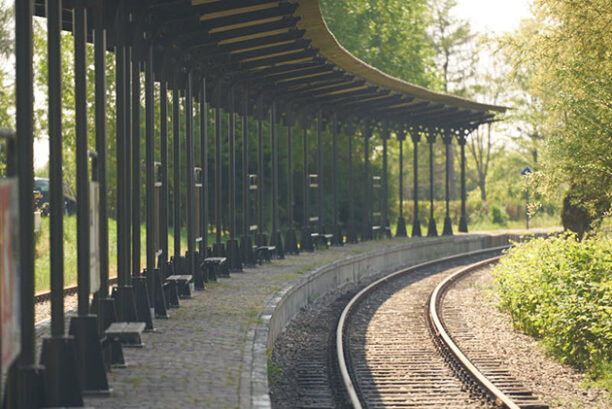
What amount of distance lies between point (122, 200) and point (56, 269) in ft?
10.5

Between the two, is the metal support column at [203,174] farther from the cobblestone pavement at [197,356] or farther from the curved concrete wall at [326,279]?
the curved concrete wall at [326,279]

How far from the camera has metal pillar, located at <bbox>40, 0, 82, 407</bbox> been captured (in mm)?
7543

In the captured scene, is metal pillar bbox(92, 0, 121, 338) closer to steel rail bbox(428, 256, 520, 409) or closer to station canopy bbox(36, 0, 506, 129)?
station canopy bbox(36, 0, 506, 129)

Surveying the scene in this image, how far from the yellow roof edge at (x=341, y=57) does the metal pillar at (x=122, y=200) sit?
12.9 feet

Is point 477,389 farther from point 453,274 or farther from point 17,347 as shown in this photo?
point 453,274

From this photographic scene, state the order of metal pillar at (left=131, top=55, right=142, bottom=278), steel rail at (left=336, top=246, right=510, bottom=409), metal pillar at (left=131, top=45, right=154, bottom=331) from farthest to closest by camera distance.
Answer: metal pillar at (left=131, top=55, right=142, bottom=278) → metal pillar at (left=131, top=45, right=154, bottom=331) → steel rail at (left=336, top=246, right=510, bottom=409)

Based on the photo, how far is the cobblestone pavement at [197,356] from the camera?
8.12m

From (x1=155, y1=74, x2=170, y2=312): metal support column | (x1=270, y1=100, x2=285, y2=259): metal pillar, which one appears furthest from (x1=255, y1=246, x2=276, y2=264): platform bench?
(x1=155, y1=74, x2=170, y2=312): metal support column

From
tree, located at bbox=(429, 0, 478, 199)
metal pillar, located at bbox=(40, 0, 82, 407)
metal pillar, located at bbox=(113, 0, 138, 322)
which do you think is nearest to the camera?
metal pillar, located at bbox=(40, 0, 82, 407)

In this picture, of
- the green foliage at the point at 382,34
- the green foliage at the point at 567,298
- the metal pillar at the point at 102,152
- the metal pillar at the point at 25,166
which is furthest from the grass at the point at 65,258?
the green foliage at the point at 382,34

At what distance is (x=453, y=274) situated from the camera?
2380 centimetres

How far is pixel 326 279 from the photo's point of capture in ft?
66.8

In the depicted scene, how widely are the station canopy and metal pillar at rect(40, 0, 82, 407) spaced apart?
3.24 meters

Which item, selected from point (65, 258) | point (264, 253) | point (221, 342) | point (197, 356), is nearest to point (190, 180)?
point (221, 342)
